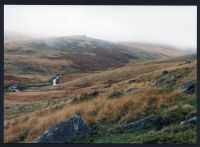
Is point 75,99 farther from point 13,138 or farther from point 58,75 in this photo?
point 13,138

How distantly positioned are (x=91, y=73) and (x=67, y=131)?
1.60m

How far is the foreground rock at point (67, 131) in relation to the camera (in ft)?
54.9

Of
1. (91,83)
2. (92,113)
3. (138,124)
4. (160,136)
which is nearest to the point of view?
(160,136)

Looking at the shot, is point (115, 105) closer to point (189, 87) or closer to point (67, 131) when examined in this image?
point (67, 131)

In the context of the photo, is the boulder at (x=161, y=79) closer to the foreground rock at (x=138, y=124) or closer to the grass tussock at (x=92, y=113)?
the grass tussock at (x=92, y=113)

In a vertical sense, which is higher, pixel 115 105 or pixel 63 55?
pixel 63 55

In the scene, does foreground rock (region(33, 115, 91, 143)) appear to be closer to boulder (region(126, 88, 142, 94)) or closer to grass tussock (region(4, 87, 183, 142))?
grass tussock (region(4, 87, 183, 142))

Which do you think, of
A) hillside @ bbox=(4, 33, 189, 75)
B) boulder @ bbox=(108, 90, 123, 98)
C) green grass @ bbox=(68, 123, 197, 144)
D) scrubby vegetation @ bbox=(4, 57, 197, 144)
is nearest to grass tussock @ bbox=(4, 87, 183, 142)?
scrubby vegetation @ bbox=(4, 57, 197, 144)

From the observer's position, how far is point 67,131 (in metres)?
16.7

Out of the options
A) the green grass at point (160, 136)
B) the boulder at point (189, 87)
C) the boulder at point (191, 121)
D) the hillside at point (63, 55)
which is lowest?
the green grass at point (160, 136)

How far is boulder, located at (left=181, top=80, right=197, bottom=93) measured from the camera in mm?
16891

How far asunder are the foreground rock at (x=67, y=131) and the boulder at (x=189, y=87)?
8.22ft

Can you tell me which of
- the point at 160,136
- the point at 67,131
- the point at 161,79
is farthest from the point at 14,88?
the point at 160,136

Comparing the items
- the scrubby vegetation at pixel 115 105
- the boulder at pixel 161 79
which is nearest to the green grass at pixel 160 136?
the scrubby vegetation at pixel 115 105
